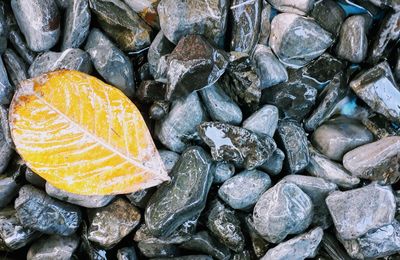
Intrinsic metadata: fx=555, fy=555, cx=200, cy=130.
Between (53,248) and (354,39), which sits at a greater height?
(354,39)

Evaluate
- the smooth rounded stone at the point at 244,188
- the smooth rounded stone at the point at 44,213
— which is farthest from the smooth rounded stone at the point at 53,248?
the smooth rounded stone at the point at 244,188

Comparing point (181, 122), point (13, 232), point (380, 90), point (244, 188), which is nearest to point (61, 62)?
point (181, 122)

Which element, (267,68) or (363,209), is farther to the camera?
(267,68)

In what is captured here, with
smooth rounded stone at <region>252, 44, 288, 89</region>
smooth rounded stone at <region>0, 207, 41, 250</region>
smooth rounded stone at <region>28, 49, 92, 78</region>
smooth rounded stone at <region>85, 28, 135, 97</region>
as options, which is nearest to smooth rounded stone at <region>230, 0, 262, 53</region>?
smooth rounded stone at <region>252, 44, 288, 89</region>

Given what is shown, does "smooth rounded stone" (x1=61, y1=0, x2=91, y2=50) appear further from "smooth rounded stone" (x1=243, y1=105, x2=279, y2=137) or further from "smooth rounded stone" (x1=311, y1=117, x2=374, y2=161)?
"smooth rounded stone" (x1=311, y1=117, x2=374, y2=161)

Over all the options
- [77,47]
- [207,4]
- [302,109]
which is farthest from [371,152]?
[77,47]

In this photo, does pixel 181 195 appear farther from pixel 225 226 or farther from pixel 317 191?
pixel 317 191
